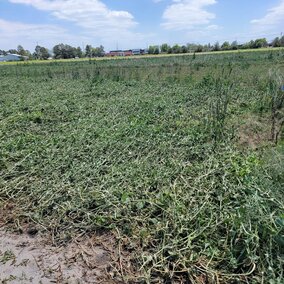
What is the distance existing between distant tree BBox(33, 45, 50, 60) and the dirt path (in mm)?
64457

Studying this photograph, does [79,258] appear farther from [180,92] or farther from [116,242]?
[180,92]

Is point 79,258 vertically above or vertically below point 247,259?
below

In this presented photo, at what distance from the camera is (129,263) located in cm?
223

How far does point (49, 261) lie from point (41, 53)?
6581 cm

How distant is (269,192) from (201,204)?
64 cm

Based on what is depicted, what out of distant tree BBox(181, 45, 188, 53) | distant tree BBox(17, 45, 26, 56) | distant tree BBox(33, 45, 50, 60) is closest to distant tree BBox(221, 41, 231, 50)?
distant tree BBox(181, 45, 188, 53)

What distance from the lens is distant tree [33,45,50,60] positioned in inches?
2388

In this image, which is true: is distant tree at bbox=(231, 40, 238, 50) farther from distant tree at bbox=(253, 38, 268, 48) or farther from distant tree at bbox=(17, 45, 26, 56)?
distant tree at bbox=(17, 45, 26, 56)

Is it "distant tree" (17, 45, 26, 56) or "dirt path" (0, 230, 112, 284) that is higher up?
"dirt path" (0, 230, 112, 284)

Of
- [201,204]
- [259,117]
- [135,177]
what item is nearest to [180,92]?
[259,117]

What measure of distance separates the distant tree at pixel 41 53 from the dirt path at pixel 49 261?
6446 centimetres

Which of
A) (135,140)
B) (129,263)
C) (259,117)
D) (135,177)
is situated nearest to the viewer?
(129,263)

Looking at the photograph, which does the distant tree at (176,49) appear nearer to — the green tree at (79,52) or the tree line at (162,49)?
the tree line at (162,49)

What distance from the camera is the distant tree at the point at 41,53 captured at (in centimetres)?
6066
